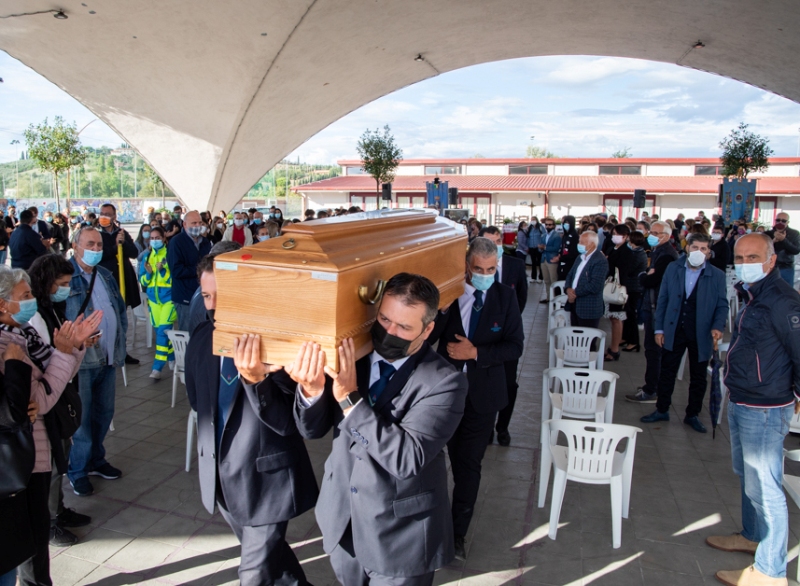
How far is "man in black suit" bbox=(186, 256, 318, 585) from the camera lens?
235 cm

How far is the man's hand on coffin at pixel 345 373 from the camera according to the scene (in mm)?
1852

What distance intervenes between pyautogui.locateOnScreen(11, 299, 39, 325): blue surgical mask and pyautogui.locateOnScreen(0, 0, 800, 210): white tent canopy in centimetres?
1109

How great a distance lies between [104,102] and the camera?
15461mm

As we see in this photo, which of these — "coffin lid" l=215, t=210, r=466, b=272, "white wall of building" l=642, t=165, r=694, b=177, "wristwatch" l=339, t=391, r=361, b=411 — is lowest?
"wristwatch" l=339, t=391, r=361, b=411

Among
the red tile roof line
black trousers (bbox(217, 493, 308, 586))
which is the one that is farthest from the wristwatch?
the red tile roof line

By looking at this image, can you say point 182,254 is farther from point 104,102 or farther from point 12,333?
point 104,102

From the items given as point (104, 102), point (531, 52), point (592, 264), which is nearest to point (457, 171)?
point (531, 52)

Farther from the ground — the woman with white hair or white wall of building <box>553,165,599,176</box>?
white wall of building <box>553,165,599,176</box>

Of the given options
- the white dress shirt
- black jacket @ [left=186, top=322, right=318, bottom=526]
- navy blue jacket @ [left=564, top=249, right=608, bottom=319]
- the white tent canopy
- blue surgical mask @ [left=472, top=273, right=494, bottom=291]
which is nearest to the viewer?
black jacket @ [left=186, top=322, right=318, bottom=526]

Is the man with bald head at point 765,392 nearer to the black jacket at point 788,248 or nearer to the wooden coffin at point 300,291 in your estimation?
the wooden coffin at point 300,291

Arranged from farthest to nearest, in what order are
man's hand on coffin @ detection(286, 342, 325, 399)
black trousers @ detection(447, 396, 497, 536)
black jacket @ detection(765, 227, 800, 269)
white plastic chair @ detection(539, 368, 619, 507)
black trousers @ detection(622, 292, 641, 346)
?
1. black jacket @ detection(765, 227, 800, 269)
2. black trousers @ detection(622, 292, 641, 346)
3. white plastic chair @ detection(539, 368, 619, 507)
4. black trousers @ detection(447, 396, 497, 536)
5. man's hand on coffin @ detection(286, 342, 325, 399)

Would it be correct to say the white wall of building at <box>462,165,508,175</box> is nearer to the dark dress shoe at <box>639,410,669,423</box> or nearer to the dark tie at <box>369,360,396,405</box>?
the dark dress shoe at <box>639,410,669,423</box>

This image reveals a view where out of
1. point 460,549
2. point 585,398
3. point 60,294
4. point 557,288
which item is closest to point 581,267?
point 585,398

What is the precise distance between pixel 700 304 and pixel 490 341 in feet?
8.79
